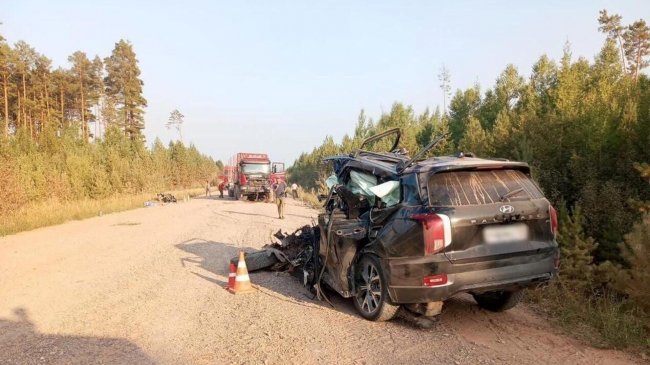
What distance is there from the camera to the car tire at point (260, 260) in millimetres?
8000

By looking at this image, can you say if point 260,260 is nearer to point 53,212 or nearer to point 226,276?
point 226,276

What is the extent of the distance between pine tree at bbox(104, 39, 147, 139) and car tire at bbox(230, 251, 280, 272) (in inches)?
2128

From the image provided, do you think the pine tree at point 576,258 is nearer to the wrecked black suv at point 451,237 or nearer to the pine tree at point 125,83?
the wrecked black suv at point 451,237

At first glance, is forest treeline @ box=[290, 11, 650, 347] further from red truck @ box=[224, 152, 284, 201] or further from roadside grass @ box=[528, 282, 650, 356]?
red truck @ box=[224, 152, 284, 201]

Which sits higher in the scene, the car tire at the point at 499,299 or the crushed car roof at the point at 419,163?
the crushed car roof at the point at 419,163

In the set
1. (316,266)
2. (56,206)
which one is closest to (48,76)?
(56,206)

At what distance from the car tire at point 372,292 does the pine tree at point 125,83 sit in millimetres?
57152

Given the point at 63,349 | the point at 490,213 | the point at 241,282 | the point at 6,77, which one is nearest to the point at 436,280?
Answer: the point at 490,213

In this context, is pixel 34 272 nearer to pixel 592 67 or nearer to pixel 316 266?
pixel 316 266

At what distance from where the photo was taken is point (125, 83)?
180 ft

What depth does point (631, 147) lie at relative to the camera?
9609 mm

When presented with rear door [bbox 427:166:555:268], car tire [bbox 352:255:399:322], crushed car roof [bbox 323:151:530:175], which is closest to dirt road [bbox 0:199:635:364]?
car tire [bbox 352:255:399:322]

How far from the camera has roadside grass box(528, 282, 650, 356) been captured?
4.24 metres

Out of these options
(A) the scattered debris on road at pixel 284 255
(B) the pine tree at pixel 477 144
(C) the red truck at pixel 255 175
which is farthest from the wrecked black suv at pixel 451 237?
(C) the red truck at pixel 255 175
